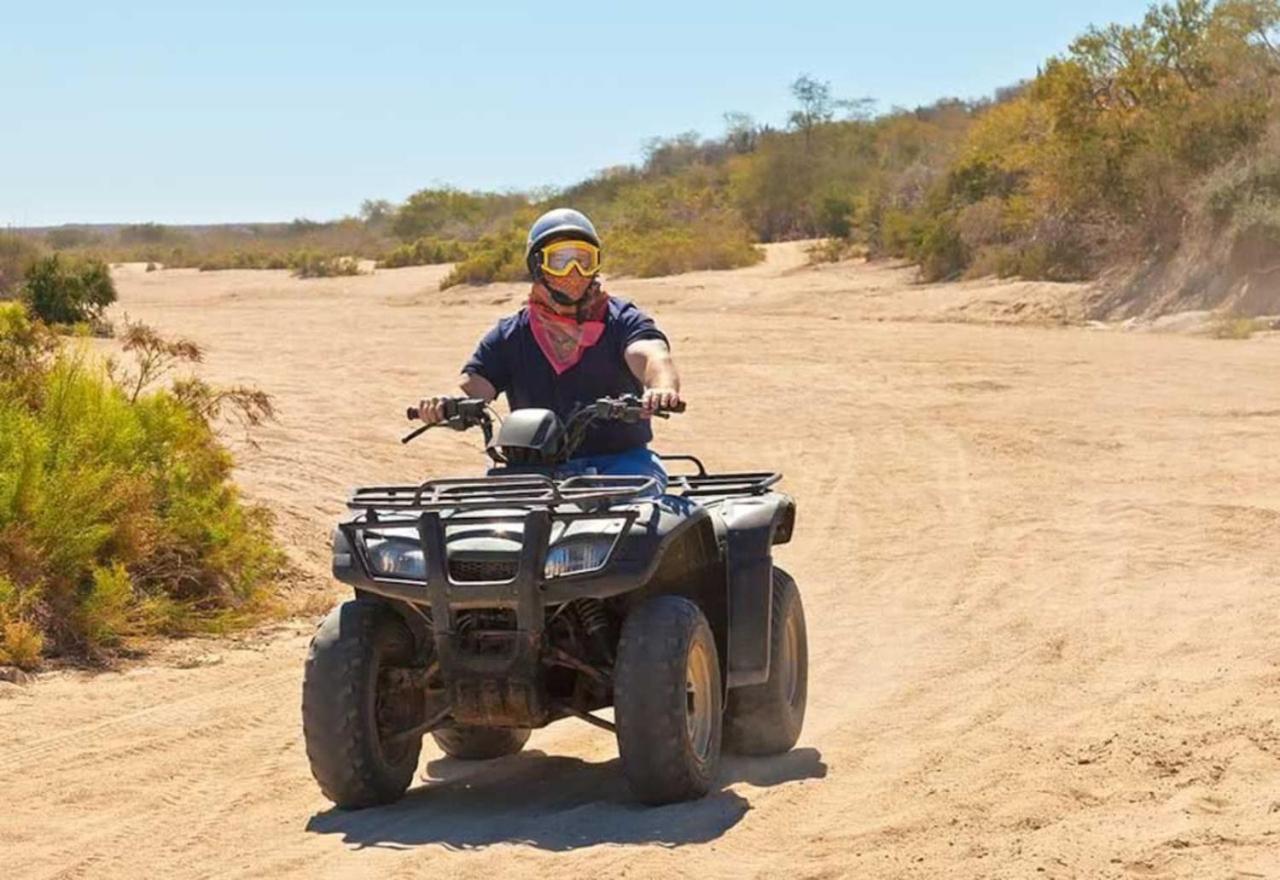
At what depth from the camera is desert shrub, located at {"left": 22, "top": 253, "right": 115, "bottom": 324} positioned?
960 inches

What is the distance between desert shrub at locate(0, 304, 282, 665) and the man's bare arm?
374 cm

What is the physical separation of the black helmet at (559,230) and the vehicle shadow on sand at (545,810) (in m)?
1.84

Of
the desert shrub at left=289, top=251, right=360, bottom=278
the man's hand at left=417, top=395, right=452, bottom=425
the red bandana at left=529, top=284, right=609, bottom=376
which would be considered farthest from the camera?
the desert shrub at left=289, top=251, right=360, bottom=278

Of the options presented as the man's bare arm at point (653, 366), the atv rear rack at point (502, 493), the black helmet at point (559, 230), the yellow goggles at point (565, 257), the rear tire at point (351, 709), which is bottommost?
the rear tire at point (351, 709)

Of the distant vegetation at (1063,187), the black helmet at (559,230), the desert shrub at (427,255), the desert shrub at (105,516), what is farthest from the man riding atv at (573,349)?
the desert shrub at (427,255)

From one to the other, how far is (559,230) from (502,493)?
115 cm

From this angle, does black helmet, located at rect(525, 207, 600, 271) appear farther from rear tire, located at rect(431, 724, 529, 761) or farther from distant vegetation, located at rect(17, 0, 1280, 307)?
distant vegetation, located at rect(17, 0, 1280, 307)

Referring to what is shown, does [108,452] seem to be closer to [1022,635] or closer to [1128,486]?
[1022,635]

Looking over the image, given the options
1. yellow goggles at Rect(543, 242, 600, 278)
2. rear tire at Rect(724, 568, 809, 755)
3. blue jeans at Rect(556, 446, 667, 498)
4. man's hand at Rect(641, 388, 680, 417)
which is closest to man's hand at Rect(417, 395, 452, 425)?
blue jeans at Rect(556, 446, 667, 498)

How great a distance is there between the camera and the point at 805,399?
21172mm

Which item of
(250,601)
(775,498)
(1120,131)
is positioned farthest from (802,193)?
(775,498)

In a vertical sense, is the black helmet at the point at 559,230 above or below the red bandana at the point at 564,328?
above

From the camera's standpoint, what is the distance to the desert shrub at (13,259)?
30695 mm

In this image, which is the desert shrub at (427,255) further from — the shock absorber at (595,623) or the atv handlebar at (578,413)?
the shock absorber at (595,623)
